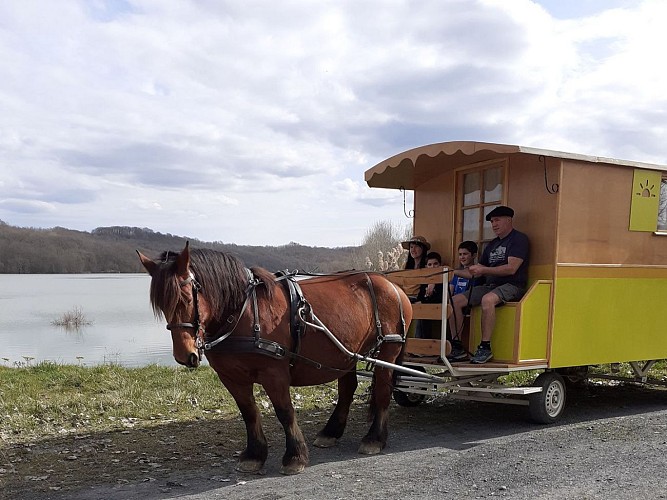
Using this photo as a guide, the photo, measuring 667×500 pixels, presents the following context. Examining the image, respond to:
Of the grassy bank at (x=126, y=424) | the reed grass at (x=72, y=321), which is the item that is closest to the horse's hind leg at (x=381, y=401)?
the grassy bank at (x=126, y=424)

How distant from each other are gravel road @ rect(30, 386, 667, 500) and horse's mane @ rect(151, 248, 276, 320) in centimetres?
124

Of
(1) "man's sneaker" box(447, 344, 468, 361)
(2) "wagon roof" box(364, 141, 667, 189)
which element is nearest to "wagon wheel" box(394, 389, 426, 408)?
(1) "man's sneaker" box(447, 344, 468, 361)

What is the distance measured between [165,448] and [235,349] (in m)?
1.60

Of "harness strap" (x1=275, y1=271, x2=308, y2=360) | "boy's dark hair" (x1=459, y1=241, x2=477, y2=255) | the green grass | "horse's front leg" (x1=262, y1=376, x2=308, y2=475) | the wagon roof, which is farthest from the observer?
"boy's dark hair" (x1=459, y1=241, x2=477, y2=255)

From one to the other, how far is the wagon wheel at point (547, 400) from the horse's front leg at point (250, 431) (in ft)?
9.21

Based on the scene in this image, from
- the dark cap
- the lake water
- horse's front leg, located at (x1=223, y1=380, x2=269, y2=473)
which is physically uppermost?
the dark cap

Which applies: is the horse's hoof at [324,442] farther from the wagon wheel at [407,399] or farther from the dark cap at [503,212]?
the dark cap at [503,212]

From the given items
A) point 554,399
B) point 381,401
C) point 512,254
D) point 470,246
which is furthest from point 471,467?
point 470,246

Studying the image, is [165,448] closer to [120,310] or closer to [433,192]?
[433,192]

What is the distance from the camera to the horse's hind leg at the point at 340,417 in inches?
216

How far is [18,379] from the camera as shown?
8383mm

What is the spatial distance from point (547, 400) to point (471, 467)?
5.91ft

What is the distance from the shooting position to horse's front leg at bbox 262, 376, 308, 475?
454cm

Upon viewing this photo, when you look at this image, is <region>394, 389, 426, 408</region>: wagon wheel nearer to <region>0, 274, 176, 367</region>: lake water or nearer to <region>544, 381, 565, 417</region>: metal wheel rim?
<region>544, 381, 565, 417</region>: metal wheel rim
